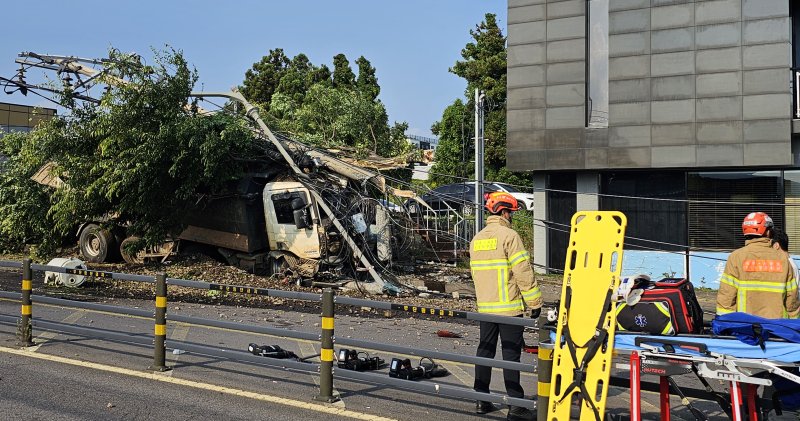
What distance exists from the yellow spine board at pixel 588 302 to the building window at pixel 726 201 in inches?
577

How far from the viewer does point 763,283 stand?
18.5 feet

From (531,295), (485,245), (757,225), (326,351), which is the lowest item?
(326,351)

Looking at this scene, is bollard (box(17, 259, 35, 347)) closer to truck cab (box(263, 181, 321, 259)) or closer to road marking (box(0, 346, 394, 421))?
road marking (box(0, 346, 394, 421))

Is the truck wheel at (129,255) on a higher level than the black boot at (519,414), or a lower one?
higher

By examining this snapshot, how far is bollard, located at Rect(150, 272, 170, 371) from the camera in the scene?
7.17 meters

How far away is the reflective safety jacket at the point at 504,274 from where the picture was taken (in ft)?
19.3

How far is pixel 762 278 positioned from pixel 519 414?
2.18m

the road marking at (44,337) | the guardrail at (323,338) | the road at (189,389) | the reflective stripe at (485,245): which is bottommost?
the road at (189,389)

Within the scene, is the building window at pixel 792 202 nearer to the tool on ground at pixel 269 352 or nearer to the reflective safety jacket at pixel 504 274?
the reflective safety jacket at pixel 504 274

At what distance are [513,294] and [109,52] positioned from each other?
14540 mm

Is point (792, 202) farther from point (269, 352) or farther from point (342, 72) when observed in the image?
point (342, 72)

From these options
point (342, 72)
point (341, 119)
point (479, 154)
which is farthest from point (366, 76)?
point (479, 154)

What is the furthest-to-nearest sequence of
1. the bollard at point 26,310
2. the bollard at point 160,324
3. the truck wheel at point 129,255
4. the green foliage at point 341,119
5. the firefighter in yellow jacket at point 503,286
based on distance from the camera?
the green foliage at point 341,119 < the truck wheel at point 129,255 < the bollard at point 26,310 < the bollard at point 160,324 < the firefighter in yellow jacket at point 503,286

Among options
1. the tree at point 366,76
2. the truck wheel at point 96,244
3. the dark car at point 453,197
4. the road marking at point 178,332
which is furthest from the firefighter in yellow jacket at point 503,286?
the tree at point 366,76
